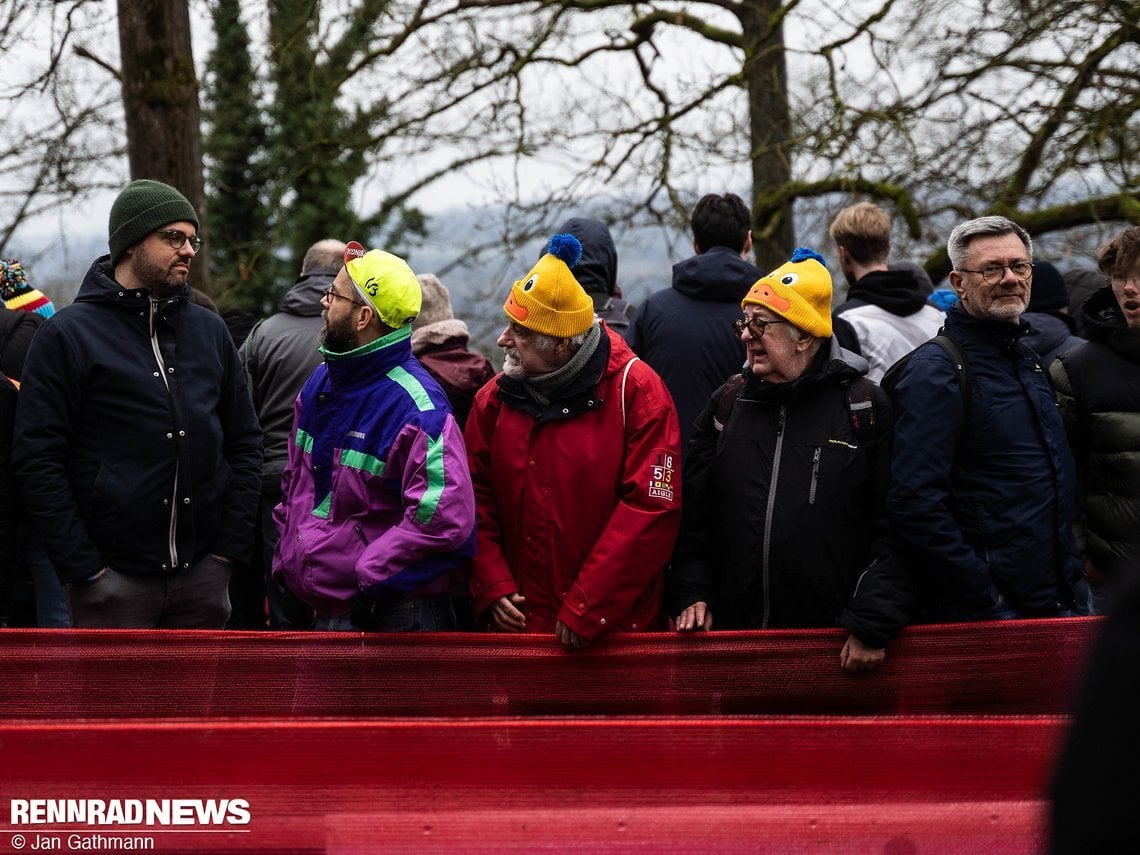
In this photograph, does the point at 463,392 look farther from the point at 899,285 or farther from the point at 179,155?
the point at 179,155

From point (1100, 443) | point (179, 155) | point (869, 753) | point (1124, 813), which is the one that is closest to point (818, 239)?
point (179, 155)

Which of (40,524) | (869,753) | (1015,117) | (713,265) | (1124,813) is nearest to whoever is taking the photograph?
(1124,813)

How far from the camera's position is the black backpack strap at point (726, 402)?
4.18 metres

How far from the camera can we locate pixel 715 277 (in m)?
5.45

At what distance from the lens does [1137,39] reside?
870 centimetres

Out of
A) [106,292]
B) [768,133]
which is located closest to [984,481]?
[106,292]

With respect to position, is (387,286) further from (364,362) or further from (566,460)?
(566,460)

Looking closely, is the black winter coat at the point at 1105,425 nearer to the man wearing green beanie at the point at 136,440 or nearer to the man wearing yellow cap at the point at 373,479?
the man wearing yellow cap at the point at 373,479

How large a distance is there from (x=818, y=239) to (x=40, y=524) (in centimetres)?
833

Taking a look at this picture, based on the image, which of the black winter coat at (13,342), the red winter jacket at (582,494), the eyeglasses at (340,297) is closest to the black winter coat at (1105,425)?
the red winter jacket at (582,494)

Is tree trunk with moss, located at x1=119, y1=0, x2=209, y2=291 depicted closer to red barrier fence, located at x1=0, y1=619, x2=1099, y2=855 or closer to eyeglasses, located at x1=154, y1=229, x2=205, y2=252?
eyeglasses, located at x1=154, y1=229, x2=205, y2=252

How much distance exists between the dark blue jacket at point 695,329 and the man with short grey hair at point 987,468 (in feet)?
4.51

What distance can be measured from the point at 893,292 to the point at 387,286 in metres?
2.50

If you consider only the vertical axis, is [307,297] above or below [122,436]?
above
